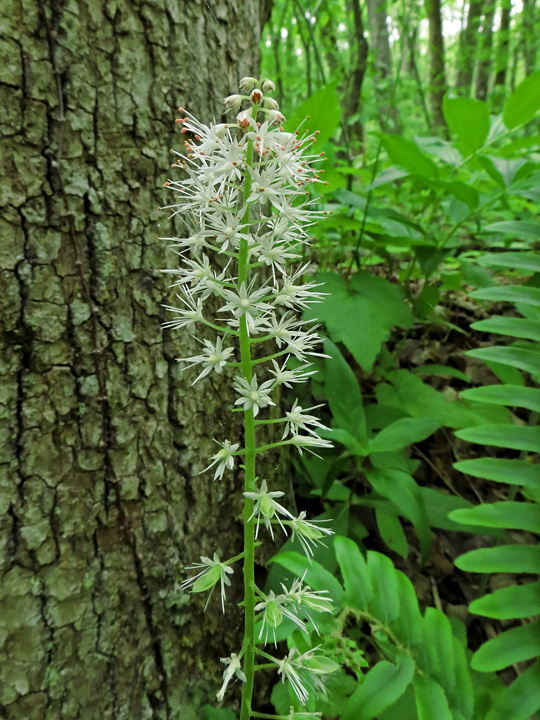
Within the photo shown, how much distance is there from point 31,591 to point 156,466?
0.44m

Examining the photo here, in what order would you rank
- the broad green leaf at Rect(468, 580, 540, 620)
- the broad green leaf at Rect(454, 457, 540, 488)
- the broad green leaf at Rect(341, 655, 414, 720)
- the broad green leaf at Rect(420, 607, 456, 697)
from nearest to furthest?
1. the broad green leaf at Rect(341, 655, 414, 720)
2. the broad green leaf at Rect(420, 607, 456, 697)
3. the broad green leaf at Rect(468, 580, 540, 620)
4. the broad green leaf at Rect(454, 457, 540, 488)

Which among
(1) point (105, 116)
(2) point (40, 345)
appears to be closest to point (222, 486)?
(2) point (40, 345)

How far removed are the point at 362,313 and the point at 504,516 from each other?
943 millimetres

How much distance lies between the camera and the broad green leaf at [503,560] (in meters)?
1.38

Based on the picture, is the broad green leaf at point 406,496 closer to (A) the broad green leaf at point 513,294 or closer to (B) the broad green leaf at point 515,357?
(B) the broad green leaf at point 515,357

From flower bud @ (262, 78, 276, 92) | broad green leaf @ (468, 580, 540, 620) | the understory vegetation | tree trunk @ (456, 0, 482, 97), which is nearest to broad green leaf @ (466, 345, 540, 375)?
the understory vegetation

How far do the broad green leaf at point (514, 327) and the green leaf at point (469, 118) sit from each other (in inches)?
39.3

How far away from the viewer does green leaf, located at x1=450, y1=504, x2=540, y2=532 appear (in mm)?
1436

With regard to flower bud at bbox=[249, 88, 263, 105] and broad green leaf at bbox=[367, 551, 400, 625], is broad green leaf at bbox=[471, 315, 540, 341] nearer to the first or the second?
broad green leaf at bbox=[367, 551, 400, 625]

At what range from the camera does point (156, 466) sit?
1387 millimetres

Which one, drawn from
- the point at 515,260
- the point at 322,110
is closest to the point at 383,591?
the point at 515,260

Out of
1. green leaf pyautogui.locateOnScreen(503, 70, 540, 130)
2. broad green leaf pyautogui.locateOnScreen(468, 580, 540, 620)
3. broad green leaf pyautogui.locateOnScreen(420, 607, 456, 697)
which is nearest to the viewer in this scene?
broad green leaf pyautogui.locateOnScreen(420, 607, 456, 697)

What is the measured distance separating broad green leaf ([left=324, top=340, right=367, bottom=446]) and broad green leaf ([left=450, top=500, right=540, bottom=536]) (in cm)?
44

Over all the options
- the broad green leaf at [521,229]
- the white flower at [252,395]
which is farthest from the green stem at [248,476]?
the broad green leaf at [521,229]
